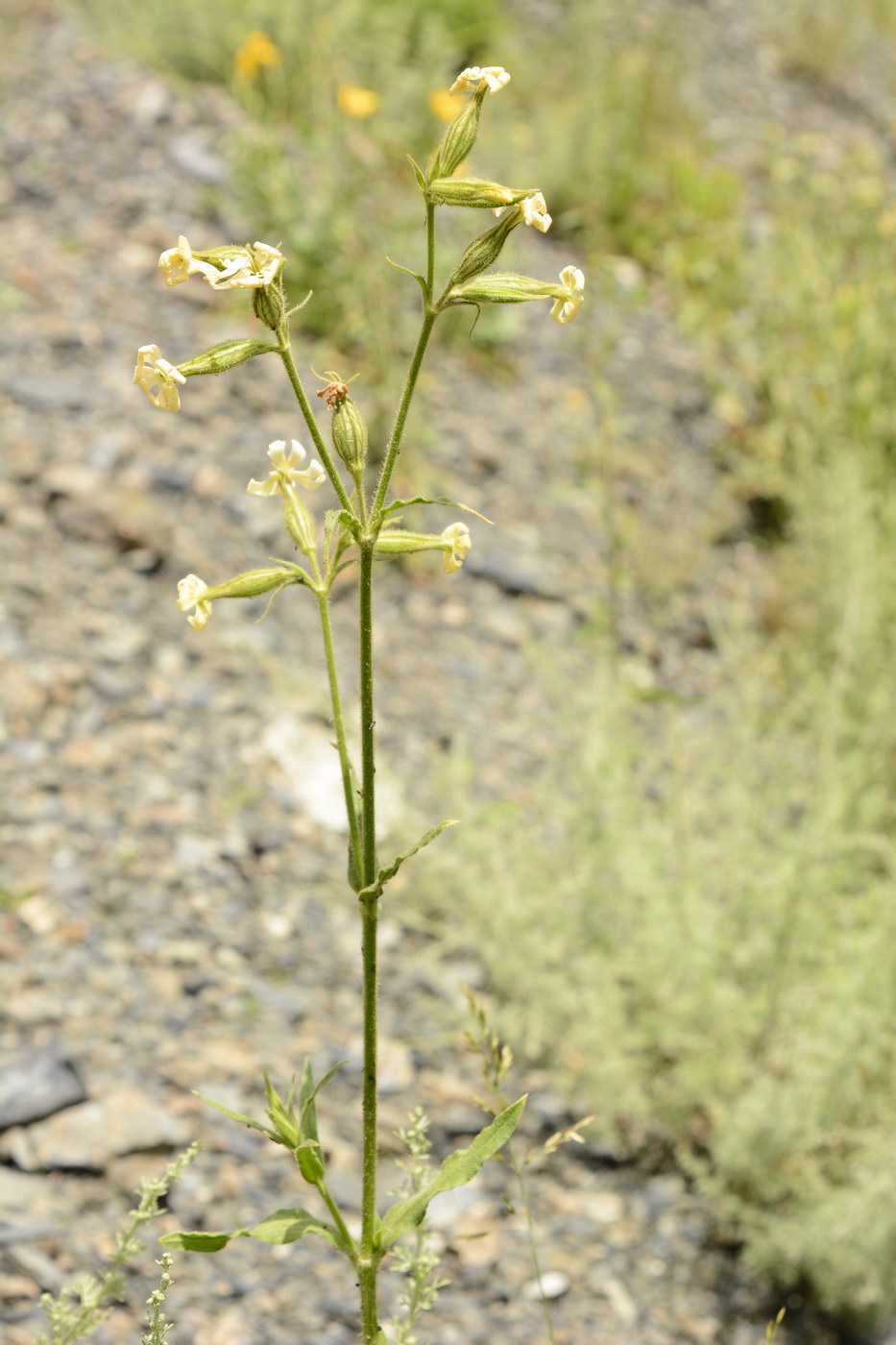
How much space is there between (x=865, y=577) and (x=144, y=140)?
313cm

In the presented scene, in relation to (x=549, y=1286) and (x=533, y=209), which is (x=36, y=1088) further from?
(x=533, y=209)

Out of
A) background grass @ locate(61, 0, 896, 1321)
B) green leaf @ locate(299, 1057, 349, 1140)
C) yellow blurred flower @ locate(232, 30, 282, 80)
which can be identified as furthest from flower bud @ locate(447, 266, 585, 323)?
yellow blurred flower @ locate(232, 30, 282, 80)

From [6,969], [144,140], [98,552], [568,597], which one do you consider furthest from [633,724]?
[144,140]

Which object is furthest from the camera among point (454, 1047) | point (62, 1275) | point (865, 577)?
point (865, 577)

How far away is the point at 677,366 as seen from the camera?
4.32 metres

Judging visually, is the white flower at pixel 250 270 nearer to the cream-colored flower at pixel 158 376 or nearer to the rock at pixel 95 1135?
the cream-colored flower at pixel 158 376

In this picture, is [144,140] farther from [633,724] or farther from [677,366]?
[633,724]

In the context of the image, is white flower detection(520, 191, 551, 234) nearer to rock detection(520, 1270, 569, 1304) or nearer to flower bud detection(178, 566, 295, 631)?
flower bud detection(178, 566, 295, 631)

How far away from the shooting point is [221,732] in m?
2.75

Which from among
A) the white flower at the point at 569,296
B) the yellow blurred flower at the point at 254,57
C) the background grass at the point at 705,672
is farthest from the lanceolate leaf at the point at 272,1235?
the yellow blurred flower at the point at 254,57

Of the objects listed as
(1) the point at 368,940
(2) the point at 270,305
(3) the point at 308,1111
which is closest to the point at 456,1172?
(3) the point at 308,1111

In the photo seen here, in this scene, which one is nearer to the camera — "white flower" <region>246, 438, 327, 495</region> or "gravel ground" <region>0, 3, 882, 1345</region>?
"white flower" <region>246, 438, 327, 495</region>

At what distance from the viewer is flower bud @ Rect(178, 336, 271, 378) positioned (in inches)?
39.4

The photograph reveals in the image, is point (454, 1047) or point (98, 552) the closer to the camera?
point (454, 1047)
